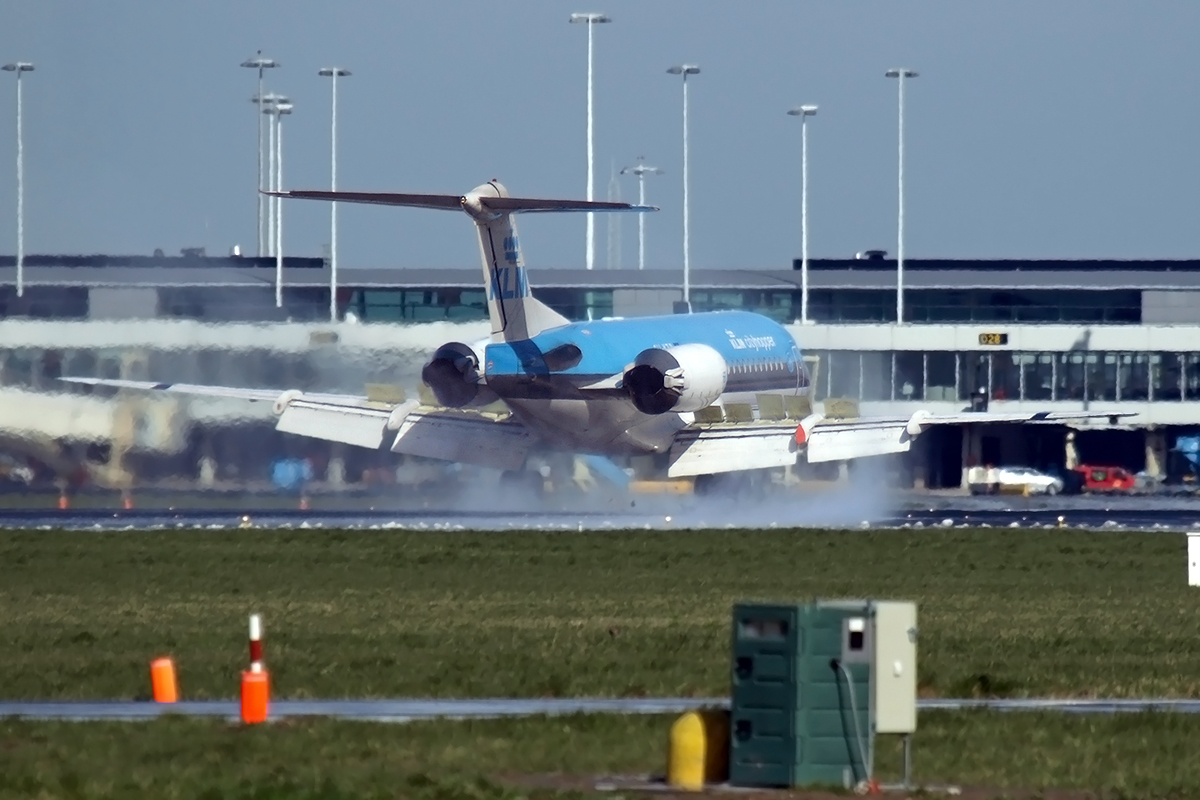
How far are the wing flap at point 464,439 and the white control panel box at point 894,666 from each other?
4182cm

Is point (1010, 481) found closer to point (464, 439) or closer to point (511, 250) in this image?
point (464, 439)

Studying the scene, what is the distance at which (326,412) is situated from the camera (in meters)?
58.4

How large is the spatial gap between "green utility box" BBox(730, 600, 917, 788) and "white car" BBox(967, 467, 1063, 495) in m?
63.6

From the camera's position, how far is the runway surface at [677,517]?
53281 millimetres

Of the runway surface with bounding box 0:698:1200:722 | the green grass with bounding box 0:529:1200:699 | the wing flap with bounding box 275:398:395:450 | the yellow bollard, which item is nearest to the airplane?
the wing flap with bounding box 275:398:395:450

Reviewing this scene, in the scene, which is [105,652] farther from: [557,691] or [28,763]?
[28,763]

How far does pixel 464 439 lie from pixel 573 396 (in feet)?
14.1

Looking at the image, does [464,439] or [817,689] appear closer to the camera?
[817,689]

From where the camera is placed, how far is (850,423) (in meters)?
62.1

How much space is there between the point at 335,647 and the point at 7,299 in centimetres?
4171

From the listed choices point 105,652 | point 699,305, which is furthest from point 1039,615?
point 699,305

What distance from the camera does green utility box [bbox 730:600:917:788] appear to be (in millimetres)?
16172

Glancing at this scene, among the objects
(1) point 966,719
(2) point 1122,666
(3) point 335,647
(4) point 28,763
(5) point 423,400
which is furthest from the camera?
(5) point 423,400

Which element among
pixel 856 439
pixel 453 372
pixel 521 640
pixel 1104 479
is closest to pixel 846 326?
pixel 1104 479
